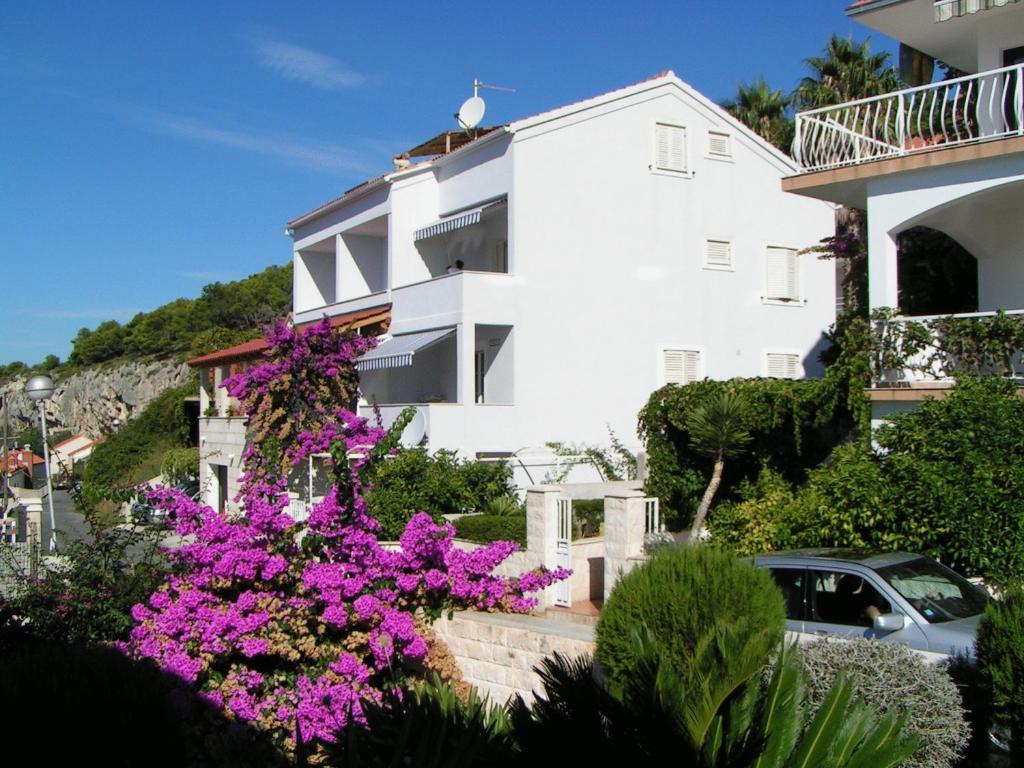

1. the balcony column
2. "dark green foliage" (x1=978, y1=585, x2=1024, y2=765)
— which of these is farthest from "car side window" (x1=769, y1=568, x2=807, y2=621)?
the balcony column

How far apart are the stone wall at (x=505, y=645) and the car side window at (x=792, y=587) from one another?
273 centimetres

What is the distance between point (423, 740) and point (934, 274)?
1603 centimetres

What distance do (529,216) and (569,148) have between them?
200 cm

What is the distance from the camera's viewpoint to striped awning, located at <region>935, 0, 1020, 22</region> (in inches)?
582

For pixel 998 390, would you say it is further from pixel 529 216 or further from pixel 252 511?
pixel 529 216

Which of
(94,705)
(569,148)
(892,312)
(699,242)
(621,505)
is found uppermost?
(569,148)

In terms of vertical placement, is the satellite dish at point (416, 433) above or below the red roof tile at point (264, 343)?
below

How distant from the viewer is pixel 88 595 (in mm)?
12391

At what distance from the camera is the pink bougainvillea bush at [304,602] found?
1107 cm

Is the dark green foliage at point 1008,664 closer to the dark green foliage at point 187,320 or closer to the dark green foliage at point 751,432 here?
the dark green foliage at point 751,432

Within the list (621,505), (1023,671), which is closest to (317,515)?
(621,505)

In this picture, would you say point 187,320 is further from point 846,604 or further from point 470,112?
point 846,604

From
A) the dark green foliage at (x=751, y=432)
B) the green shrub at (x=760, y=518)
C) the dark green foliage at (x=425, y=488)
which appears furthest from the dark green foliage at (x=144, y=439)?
the green shrub at (x=760, y=518)

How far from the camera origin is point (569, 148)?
2428cm
